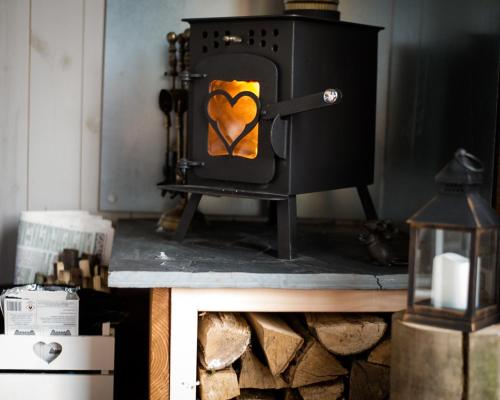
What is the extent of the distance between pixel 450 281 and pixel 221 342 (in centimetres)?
67

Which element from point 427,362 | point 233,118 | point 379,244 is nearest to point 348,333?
point 379,244

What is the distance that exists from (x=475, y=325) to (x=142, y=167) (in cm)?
155

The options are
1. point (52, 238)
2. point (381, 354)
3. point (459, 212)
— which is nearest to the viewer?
point (459, 212)

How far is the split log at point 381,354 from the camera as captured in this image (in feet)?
7.61

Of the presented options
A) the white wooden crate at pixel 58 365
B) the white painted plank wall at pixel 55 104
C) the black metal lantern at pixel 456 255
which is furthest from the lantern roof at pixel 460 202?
the white painted plank wall at pixel 55 104

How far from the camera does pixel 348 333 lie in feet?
7.48

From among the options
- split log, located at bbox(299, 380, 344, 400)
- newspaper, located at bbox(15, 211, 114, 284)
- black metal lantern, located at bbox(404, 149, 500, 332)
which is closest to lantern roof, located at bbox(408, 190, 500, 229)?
black metal lantern, located at bbox(404, 149, 500, 332)

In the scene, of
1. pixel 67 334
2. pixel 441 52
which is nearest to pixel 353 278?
pixel 67 334

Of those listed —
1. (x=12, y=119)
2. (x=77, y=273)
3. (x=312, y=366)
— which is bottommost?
(x=312, y=366)

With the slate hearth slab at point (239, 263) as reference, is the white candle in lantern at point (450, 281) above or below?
above

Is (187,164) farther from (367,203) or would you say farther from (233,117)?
(367,203)

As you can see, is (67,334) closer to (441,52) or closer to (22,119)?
(22,119)

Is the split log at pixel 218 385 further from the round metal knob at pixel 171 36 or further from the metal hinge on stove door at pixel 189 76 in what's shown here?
the round metal knob at pixel 171 36

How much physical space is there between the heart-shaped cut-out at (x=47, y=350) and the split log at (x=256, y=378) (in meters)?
0.54
